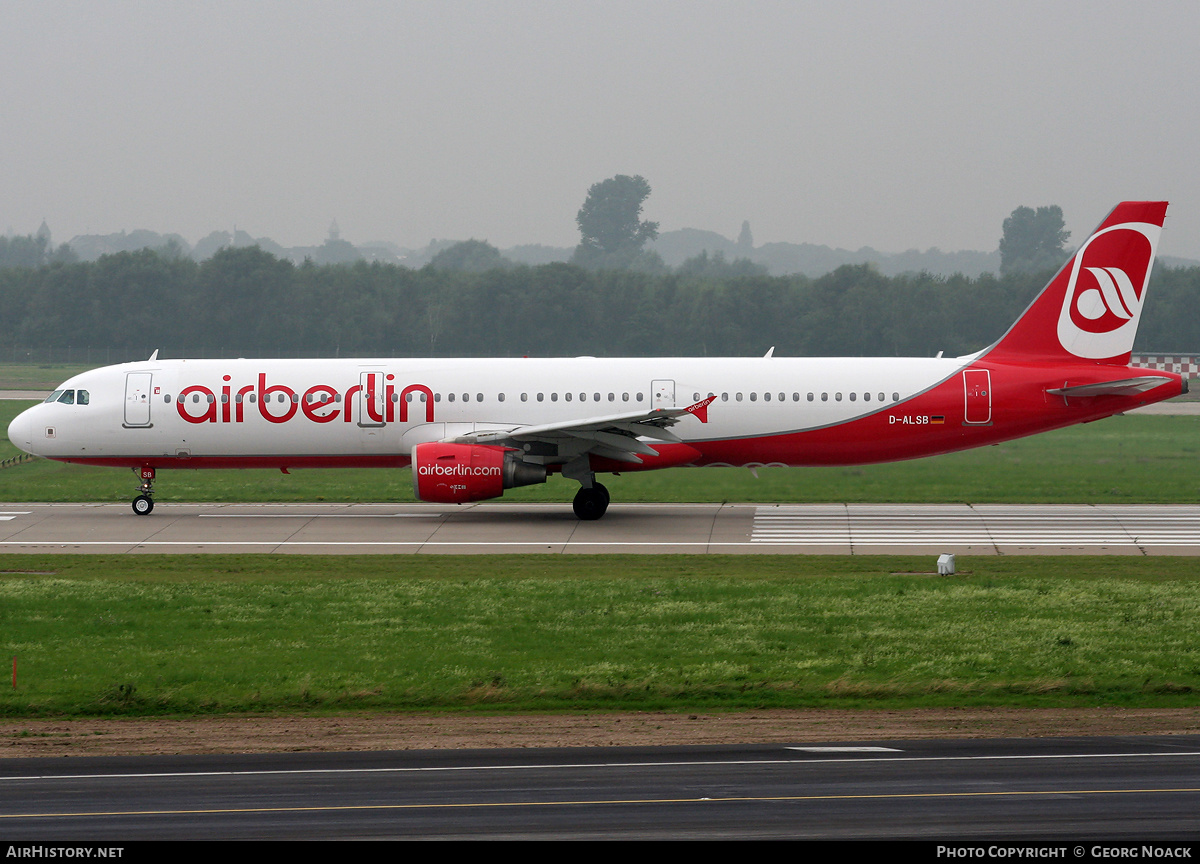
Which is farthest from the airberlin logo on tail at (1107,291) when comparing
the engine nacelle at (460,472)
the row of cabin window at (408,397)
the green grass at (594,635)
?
the engine nacelle at (460,472)

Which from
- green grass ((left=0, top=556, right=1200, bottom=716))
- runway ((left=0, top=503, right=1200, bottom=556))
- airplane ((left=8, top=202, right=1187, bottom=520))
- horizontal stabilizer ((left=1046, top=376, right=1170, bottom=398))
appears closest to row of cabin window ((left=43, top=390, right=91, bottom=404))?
airplane ((left=8, top=202, right=1187, bottom=520))

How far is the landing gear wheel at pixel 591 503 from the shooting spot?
1216 inches

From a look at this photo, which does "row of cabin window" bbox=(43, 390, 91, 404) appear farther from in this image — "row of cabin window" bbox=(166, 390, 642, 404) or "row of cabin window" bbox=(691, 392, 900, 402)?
"row of cabin window" bbox=(691, 392, 900, 402)

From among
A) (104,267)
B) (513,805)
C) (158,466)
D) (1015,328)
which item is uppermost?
(104,267)

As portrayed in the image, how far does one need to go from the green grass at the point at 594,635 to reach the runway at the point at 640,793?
2.36 m

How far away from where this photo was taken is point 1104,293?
30953 millimetres

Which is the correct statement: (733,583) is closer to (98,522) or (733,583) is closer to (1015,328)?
(1015,328)

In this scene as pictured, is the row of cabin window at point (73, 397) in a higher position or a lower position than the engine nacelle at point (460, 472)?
higher

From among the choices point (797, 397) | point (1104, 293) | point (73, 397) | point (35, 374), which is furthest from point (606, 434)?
point (35, 374)

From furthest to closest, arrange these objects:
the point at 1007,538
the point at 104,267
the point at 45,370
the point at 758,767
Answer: the point at 104,267 → the point at 45,370 → the point at 1007,538 → the point at 758,767

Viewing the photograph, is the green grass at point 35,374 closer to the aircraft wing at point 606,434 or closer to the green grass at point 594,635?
the aircraft wing at point 606,434

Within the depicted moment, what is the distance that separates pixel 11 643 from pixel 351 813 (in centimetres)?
955

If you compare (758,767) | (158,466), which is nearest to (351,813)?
(758,767)

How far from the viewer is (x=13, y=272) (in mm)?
111250
